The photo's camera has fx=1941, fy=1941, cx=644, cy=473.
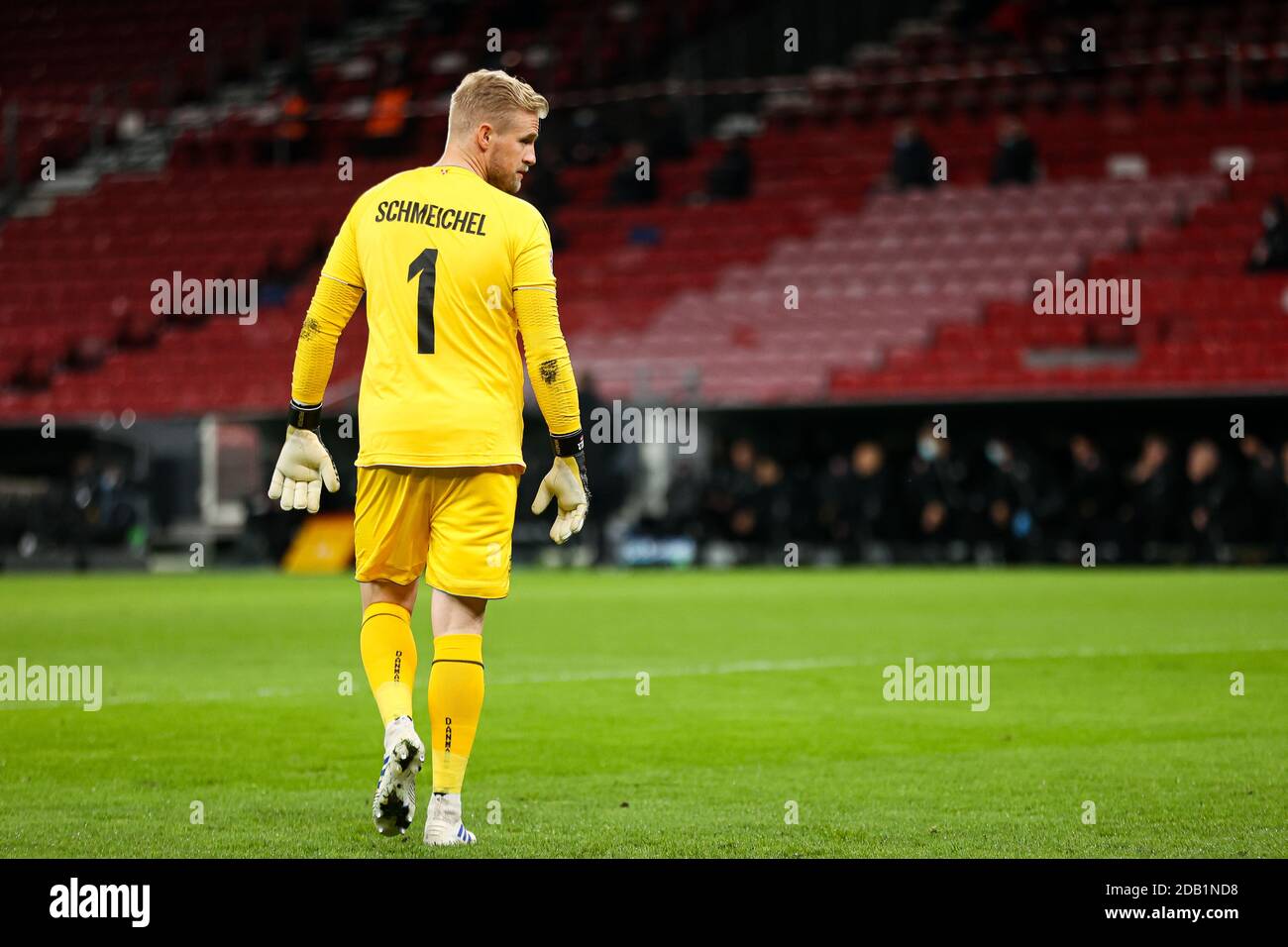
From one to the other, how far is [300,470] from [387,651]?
2.14 ft

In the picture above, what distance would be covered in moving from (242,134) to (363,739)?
28.9 meters

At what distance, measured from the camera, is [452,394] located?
237 inches

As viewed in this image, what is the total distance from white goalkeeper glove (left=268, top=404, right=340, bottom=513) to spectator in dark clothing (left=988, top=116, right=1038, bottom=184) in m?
24.2

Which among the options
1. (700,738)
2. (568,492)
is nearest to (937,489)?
(700,738)

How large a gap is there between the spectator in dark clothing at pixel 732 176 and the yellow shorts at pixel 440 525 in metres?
26.1

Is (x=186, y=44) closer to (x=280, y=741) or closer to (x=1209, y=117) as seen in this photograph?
(x=1209, y=117)

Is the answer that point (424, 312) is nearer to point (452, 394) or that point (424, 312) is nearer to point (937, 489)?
point (452, 394)

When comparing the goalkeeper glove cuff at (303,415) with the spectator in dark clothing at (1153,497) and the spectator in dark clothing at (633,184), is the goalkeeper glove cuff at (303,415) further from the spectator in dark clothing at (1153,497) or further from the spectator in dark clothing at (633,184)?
the spectator in dark clothing at (633,184)

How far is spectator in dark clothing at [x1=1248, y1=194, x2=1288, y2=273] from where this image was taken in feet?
85.4

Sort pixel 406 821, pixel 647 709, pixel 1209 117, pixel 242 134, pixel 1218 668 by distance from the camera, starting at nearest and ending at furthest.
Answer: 1. pixel 406 821
2. pixel 647 709
3. pixel 1218 668
4. pixel 1209 117
5. pixel 242 134

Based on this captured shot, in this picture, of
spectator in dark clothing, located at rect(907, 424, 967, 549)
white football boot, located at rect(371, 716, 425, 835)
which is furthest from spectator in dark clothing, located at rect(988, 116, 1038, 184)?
white football boot, located at rect(371, 716, 425, 835)

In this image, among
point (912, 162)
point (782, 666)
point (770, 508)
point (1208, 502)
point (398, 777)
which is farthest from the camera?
point (912, 162)

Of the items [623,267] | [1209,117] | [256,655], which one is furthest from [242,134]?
[256,655]
